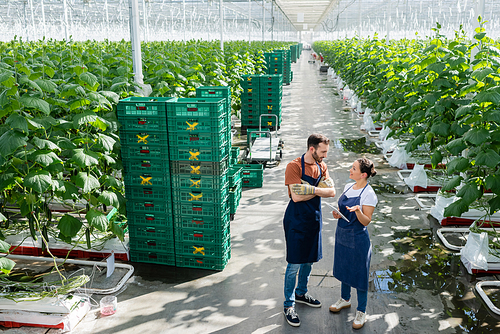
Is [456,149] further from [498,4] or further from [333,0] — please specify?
[333,0]

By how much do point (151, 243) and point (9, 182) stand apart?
1.64 m

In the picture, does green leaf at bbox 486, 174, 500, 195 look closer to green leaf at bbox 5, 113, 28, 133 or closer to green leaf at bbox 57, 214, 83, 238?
green leaf at bbox 57, 214, 83, 238

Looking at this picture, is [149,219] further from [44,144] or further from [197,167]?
[44,144]

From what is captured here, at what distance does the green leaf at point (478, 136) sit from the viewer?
416 cm

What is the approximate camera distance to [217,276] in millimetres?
4559

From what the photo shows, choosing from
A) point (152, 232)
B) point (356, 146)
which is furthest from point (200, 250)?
point (356, 146)

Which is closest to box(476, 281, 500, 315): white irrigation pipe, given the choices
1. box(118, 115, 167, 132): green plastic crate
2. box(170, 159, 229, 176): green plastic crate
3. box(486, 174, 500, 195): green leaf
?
box(486, 174, 500, 195): green leaf

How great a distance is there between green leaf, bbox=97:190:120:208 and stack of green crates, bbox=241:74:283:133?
747 centimetres

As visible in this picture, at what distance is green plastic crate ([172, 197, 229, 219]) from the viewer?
4.48m

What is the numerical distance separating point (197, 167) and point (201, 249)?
937mm

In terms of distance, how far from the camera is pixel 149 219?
15.4ft

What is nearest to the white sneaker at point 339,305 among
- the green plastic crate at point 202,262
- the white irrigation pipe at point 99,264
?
the green plastic crate at point 202,262

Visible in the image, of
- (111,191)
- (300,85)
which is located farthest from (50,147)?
(300,85)

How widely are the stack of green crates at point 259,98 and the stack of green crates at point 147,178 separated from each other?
7.01 meters
